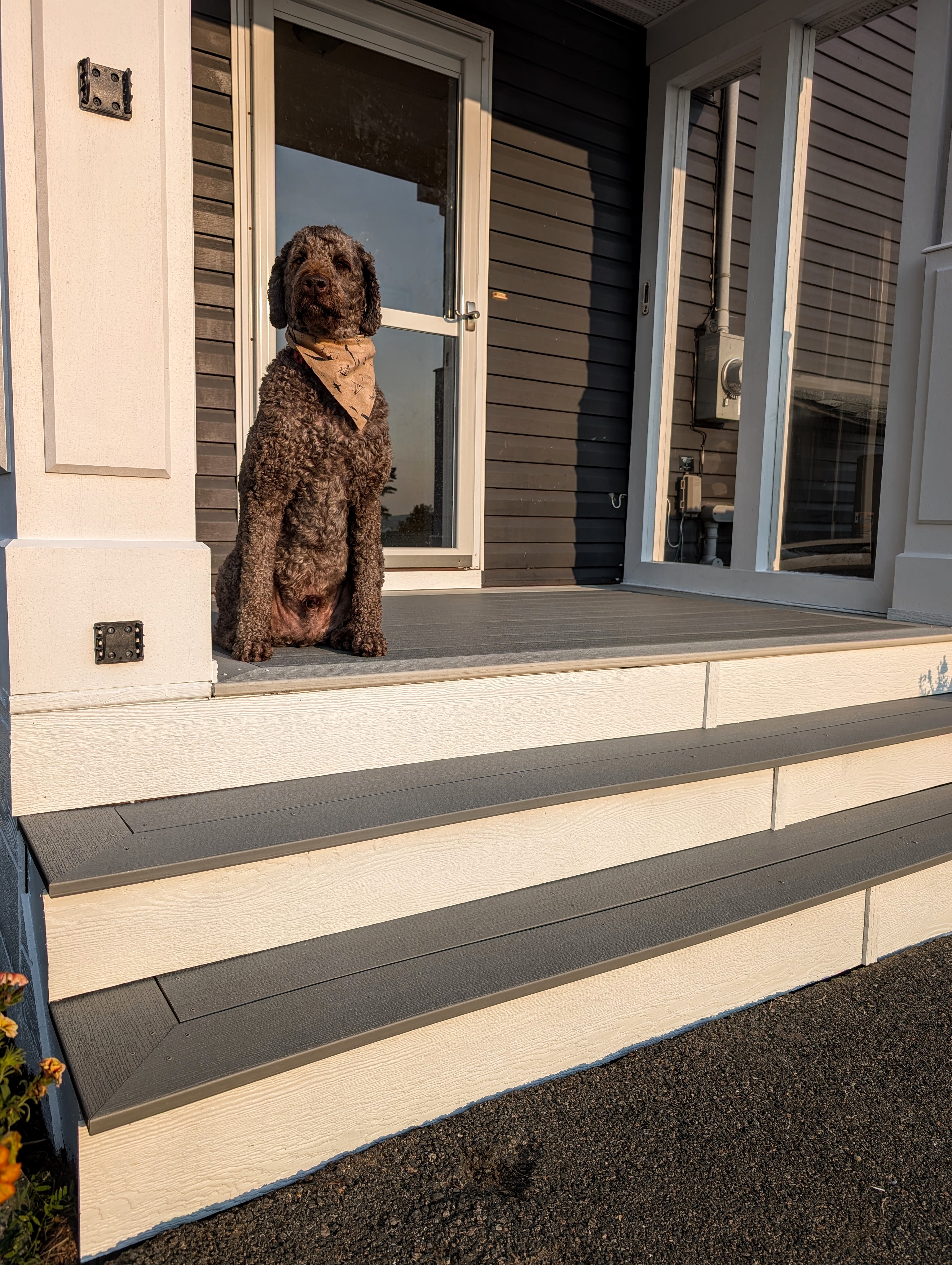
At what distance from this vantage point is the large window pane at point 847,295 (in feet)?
11.0

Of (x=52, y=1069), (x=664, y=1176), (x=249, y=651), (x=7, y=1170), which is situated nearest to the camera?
(x=7, y=1170)

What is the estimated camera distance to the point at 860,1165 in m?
1.36

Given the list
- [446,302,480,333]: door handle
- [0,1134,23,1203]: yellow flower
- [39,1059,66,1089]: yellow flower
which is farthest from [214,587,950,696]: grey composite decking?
[446,302,480,333]: door handle

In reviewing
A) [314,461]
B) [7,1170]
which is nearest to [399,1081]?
[7,1170]

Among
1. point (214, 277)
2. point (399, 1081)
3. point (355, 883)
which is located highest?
point (214, 277)

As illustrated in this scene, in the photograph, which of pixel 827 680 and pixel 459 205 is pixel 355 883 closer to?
pixel 827 680

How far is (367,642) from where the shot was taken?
1.92m

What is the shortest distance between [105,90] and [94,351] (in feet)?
1.35

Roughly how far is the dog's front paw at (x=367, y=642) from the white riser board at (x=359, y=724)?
0.66 ft

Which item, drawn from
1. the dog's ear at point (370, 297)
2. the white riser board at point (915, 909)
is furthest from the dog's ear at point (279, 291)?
the white riser board at point (915, 909)

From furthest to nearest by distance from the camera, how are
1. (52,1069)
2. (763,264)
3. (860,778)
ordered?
(763,264), (860,778), (52,1069)

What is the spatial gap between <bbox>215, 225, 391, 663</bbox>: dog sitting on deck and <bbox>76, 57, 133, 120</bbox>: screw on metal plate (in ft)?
1.52

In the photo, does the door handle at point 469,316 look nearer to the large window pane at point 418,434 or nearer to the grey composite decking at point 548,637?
the large window pane at point 418,434

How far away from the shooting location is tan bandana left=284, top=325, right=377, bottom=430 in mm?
1851
